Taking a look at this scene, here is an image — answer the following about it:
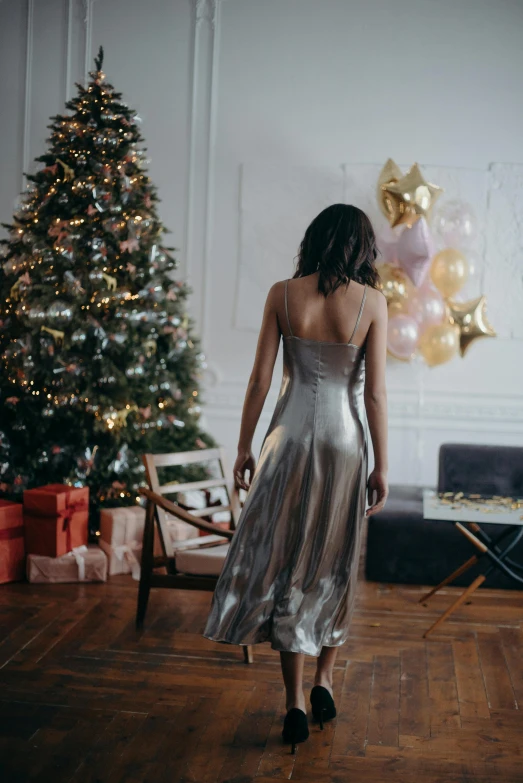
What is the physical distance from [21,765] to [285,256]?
14.6 feet

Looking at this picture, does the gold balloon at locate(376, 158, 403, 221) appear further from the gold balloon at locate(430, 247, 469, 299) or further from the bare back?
the bare back

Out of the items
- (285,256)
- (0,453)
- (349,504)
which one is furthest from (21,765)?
(285,256)

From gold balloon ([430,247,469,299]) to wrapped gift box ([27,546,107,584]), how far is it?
283cm

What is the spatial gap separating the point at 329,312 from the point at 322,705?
1340 millimetres

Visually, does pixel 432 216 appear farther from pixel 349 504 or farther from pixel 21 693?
pixel 21 693

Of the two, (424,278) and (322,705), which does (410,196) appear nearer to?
(424,278)

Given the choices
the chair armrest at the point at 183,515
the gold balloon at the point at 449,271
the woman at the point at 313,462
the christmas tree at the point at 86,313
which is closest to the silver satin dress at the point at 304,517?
the woman at the point at 313,462

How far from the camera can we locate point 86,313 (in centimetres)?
507

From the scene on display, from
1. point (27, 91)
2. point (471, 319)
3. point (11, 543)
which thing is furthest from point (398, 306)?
point (27, 91)

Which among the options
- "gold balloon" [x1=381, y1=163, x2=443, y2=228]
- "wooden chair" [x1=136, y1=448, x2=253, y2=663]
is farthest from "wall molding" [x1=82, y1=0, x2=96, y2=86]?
"wooden chair" [x1=136, y1=448, x2=253, y2=663]

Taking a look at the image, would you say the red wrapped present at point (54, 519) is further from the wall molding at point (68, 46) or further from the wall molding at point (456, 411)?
the wall molding at point (68, 46)

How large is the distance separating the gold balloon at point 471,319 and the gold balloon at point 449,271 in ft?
0.39

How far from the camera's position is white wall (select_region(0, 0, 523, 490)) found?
6277 millimetres

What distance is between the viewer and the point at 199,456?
422cm
